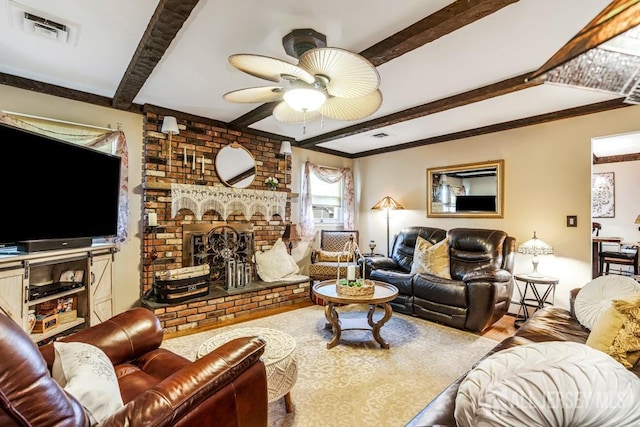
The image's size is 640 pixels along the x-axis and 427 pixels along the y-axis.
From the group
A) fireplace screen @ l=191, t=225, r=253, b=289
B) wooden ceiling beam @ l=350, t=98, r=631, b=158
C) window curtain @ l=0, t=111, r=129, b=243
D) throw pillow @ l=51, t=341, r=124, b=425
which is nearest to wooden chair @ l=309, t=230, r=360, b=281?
fireplace screen @ l=191, t=225, r=253, b=289

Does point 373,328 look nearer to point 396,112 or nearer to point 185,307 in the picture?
point 185,307

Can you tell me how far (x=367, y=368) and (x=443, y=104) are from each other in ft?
8.70

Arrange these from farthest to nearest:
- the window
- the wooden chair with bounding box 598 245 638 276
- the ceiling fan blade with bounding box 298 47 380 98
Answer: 1. the window
2. the wooden chair with bounding box 598 245 638 276
3. the ceiling fan blade with bounding box 298 47 380 98

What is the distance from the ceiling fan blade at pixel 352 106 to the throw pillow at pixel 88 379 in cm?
203

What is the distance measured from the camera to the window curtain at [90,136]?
2.81 m

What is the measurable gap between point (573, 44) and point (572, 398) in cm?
87

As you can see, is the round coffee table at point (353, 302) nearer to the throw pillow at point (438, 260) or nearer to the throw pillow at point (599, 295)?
the throw pillow at point (438, 260)

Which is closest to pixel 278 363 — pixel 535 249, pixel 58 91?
pixel 535 249

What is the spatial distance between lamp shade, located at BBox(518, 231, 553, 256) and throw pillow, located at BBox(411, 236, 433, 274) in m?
1.04

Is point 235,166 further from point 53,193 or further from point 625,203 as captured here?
point 625,203

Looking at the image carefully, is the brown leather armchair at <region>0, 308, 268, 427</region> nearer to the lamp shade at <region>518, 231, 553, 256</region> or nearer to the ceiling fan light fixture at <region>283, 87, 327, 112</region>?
the ceiling fan light fixture at <region>283, 87, 327, 112</region>

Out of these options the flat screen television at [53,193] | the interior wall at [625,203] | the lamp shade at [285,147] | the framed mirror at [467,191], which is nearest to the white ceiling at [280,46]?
the flat screen television at [53,193]

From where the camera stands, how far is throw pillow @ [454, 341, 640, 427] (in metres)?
0.71

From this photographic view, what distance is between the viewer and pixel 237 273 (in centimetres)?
394
